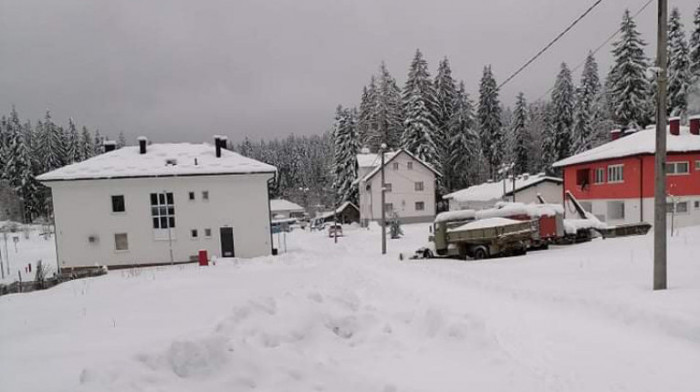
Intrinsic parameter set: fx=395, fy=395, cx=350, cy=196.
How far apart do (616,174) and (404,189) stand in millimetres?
25400

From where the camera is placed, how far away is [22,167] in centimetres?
6844

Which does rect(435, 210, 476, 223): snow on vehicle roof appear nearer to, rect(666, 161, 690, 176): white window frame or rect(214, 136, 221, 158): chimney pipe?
rect(666, 161, 690, 176): white window frame

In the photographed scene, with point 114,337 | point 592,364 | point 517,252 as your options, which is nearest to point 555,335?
point 592,364

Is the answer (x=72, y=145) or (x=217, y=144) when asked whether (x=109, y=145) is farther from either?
(x=72, y=145)

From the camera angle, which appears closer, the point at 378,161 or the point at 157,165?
the point at 157,165

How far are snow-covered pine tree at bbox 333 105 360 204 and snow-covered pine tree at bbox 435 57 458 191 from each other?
511 inches

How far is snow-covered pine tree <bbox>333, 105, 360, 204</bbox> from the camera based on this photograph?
61938 millimetres

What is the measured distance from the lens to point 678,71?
43.5 meters

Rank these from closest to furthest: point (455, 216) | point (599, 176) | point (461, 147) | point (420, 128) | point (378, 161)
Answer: point (455, 216) < point (599, 176) < point (378, 161) < point (420, 128) < point (461, 147)

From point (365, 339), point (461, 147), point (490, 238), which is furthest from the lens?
point (461, 147)

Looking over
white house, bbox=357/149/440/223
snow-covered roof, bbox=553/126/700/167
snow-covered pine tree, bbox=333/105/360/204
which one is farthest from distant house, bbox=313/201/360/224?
snow-covered roof, bbox=553/126/700/167

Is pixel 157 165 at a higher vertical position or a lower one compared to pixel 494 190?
higher

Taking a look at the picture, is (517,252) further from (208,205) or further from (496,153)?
(496,153)

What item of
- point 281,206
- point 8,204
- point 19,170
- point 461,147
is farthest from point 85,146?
point 461,147
